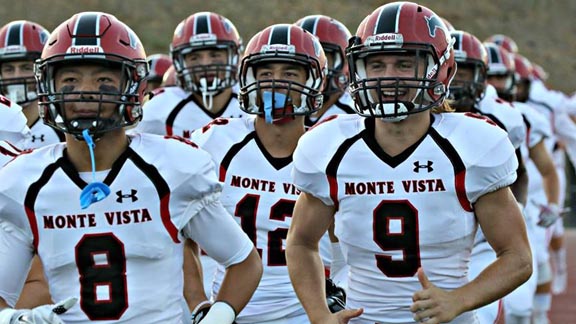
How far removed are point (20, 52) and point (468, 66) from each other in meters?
2.51

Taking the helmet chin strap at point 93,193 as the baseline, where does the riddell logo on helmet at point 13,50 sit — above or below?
below

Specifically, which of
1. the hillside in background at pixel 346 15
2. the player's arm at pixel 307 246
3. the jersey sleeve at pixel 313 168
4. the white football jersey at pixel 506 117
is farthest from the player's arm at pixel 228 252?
the hillside in background at pixel 346 15

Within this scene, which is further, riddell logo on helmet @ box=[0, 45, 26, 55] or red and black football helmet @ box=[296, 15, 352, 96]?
riddell logo on helmet @ box=[0, 45, 26, 55]

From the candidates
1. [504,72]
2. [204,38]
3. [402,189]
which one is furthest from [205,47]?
[402,189]

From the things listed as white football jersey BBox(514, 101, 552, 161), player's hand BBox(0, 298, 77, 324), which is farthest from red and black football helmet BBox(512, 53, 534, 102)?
player's hand BBox(0, 298, 77, 324)

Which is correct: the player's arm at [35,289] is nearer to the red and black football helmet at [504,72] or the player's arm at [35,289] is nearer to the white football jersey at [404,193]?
the white football jersey at [404,193]

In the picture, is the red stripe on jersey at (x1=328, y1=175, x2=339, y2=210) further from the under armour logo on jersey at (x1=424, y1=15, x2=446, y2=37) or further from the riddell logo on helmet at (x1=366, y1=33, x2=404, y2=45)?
the under armour logo on jersey at (x1=424, y1=15, x2=446, y2=37)

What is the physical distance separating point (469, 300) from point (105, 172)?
1.17 m

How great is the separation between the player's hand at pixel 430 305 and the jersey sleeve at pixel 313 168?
443 mm

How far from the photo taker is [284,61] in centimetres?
519

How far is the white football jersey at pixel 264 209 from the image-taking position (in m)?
4.84

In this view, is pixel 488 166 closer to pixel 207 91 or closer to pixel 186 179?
pixel 186 179

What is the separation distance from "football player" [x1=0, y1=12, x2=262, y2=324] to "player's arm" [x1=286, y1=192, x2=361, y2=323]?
290 mm

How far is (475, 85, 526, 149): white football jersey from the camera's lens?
252 inches
